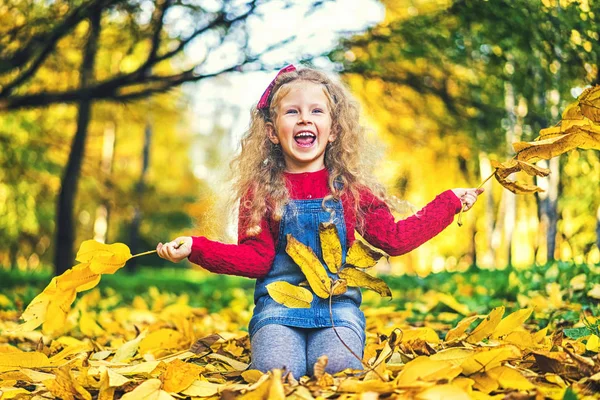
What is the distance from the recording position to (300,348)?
2.06 m

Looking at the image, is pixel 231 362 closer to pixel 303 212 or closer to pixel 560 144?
pixel 303 212

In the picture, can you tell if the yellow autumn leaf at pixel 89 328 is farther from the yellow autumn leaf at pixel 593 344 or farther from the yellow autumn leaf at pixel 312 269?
the yellow autumn leaf at pixel 593 344

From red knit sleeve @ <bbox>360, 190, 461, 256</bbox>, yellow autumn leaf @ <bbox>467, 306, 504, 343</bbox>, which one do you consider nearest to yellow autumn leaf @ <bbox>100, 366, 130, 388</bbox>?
red knit sleeve @ <bbox>360, 190, 461, 256</bbox>

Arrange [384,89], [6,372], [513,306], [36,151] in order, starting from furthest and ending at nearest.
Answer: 1. [36,151]
2. [384,89]
3. [513,306]
4. [6,372]

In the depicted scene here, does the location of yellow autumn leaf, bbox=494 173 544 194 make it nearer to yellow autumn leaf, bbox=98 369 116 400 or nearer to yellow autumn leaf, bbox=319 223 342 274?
yellow autumn leaf, bbox=319 223 342 274

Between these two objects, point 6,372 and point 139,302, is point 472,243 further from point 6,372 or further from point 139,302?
point 6,372

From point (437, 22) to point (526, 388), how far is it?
328cm

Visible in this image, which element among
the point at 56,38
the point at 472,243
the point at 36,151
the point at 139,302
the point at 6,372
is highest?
the point at 56,38

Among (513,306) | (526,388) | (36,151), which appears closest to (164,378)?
(526,388)

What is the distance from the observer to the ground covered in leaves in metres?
1.58

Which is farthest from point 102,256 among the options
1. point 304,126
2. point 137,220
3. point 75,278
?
point 137,220

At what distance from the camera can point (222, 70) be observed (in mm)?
4617

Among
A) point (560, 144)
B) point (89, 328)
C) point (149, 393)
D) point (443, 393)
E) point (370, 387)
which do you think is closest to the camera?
point (443, 393)

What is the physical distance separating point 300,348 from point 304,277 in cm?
26
